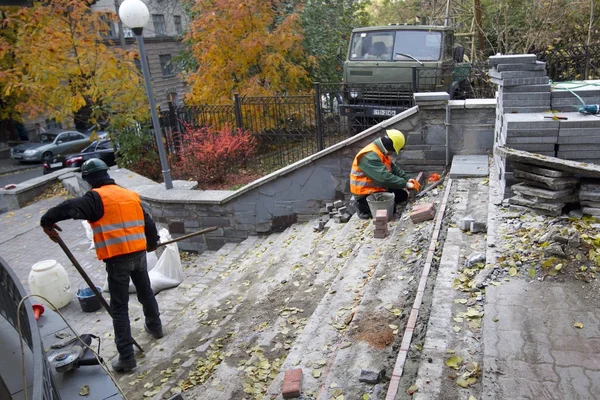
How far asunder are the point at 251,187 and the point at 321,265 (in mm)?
2649

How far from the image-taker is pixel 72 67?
10922mm

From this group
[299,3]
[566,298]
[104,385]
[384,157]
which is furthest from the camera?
[299,3]

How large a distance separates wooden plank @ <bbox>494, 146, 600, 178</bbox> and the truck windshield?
6.13 m

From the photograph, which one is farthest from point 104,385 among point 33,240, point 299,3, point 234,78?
point 299,3

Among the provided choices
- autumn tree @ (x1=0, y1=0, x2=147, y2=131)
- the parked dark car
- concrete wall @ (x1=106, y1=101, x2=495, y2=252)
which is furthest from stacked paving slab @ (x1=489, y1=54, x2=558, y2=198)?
the parked dark car

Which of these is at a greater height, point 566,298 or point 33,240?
point 566,298

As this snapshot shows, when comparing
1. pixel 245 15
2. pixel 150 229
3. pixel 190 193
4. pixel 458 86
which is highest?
pixel 245 15

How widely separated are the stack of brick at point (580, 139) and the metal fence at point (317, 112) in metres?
4.33

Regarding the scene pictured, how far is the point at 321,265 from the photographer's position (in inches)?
244

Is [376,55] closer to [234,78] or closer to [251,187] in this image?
[234,78]

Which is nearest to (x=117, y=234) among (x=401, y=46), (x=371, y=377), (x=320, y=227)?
(x=371, y=377)

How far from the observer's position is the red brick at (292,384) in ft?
11.2

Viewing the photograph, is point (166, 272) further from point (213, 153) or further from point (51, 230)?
point (213, 153)

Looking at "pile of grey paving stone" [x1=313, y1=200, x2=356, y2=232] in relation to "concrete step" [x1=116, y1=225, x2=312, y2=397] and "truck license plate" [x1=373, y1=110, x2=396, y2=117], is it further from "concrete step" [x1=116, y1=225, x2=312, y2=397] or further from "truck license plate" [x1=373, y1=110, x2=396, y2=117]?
"truck license plate" [x1=373, y1=110, x2=396, y2=117]
